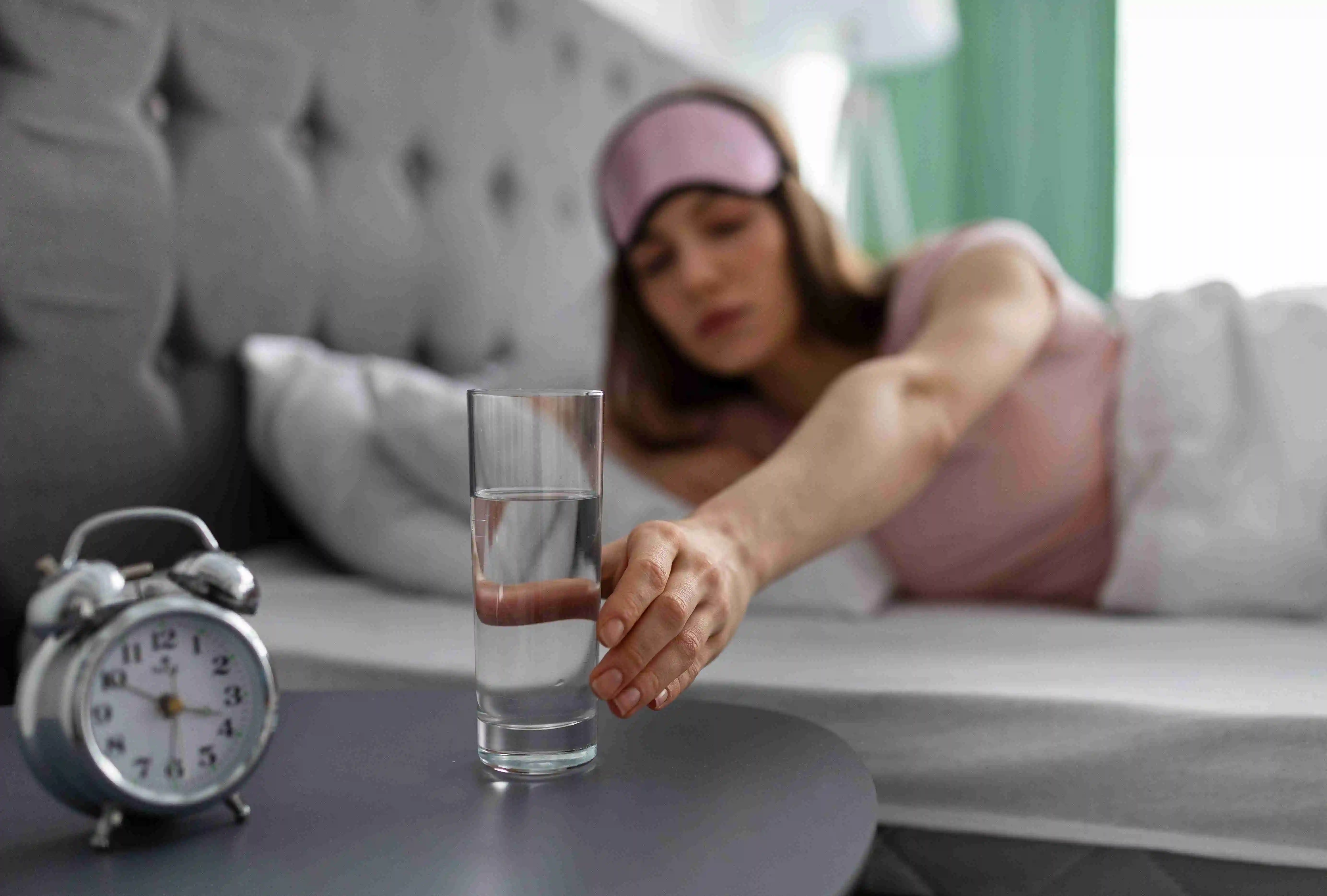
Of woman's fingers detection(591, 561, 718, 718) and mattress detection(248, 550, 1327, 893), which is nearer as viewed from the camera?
woman's fingers detection(591, 561, 718, 718)

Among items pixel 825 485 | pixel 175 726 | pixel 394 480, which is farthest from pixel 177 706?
pixel 394 480

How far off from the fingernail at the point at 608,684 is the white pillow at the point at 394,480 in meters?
0.50

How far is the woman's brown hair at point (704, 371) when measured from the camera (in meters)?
1.29

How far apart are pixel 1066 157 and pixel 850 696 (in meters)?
3.03

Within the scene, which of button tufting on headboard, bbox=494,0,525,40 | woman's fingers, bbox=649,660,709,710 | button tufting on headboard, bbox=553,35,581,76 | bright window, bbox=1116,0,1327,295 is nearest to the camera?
woman's fingers, bbox=649,660,709,710

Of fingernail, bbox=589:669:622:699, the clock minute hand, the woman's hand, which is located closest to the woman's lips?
the woman's hand

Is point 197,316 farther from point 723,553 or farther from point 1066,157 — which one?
point 1066,157

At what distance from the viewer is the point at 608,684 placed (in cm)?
51

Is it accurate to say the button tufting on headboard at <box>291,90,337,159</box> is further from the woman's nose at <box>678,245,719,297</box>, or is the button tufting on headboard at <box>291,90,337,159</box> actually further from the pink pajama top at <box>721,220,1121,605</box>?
the pink pajama top at <box>721,220,1121,605</box>

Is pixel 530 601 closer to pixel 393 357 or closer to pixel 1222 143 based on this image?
pixel 393 357

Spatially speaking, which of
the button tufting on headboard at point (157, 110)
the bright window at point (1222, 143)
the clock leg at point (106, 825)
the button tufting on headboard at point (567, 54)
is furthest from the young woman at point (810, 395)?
the bright window at point (1222, 143)

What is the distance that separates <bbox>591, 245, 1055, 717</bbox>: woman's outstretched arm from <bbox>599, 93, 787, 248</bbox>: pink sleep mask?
0.27 meters

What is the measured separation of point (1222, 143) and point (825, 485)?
2870 mm

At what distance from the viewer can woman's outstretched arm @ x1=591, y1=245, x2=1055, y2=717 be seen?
53 cm
